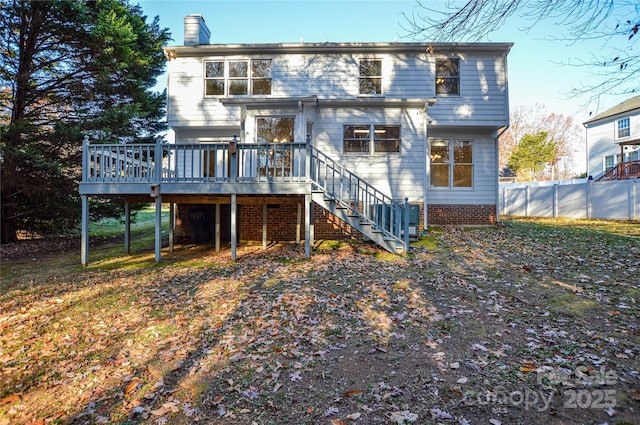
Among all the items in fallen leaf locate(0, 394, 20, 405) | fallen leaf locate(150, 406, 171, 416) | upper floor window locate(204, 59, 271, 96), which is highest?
upper floor window locate(204, 59, 271, 96)

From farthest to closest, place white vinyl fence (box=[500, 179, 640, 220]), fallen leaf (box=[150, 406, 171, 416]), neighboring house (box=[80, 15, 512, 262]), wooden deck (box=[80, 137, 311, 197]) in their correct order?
white vinyl fence (box=[500, 179, 640, 220]) → neighboring house (box=[80, 15, 512, 262]) → wooden deck (box=[80, 137, 311, 197]) → fallen leaf (box=[150, 406, 171, 416])

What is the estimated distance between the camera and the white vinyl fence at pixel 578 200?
50.5 ft

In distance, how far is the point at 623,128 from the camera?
2555 centimetres

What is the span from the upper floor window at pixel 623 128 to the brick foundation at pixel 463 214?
20642mm

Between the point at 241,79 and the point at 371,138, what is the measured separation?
216 inches

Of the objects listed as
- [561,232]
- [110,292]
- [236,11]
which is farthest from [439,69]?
[110,292]

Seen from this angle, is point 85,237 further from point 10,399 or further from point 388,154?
point 388,154

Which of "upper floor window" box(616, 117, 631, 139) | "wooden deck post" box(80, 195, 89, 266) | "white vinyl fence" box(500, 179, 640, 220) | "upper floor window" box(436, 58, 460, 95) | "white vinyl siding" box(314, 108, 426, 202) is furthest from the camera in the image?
"upper floor window" box(616, 117, 631, 139)

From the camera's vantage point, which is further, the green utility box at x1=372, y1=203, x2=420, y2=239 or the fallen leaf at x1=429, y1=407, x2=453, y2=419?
the green utility box at x1=372, y1=203, x2=420, y2=239

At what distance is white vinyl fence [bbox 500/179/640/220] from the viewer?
15391 millimetres

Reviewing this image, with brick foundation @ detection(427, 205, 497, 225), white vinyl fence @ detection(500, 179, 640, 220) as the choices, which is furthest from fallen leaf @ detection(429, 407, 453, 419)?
white vinyl fence @ detection(500, 179, 640, 220)

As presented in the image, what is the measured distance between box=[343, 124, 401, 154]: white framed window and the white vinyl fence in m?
11.5

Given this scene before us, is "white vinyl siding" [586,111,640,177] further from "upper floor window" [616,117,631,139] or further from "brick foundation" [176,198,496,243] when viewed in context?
"brick foundation" [176,198,496,243]

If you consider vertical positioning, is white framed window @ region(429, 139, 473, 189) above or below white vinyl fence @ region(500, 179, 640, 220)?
above
